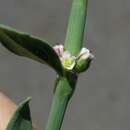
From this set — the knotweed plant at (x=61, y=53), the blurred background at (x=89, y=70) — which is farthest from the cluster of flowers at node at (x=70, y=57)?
the blurred background at (x=89, y=70)

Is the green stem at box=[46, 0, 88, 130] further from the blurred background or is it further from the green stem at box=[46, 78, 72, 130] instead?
the blurred background

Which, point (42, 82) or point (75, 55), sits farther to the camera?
point (42, 82)

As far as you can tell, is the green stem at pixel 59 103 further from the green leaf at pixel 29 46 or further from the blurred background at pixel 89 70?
the blurred background at pixel 89 70

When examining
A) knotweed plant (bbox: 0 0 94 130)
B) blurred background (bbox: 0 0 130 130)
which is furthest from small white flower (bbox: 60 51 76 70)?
blurred background (bbox: 0 0 130 130)

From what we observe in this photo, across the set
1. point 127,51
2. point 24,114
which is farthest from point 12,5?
point 24,114

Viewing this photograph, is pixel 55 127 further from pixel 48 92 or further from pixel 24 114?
pixel 48 92

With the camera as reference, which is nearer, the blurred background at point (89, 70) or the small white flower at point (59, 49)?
the small white flower at point (59, 49)

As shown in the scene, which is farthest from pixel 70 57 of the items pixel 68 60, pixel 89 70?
pixel 89 70

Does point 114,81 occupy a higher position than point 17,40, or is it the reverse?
point 114,81
